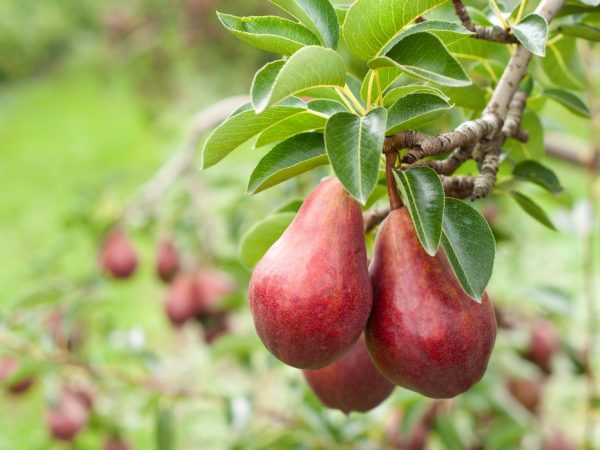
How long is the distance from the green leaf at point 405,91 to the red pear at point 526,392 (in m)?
1.15

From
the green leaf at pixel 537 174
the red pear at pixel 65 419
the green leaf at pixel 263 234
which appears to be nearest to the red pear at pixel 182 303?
the red pear at pixel 65 419

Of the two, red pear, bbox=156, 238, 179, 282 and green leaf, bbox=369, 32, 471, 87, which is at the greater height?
green leaf, bbox=369, 32, 471, 87

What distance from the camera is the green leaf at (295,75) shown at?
0.47 m

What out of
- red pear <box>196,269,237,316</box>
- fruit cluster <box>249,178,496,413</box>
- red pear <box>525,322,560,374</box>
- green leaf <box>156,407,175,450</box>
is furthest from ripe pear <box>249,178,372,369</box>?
red pear <box>196,269,237,316</box>

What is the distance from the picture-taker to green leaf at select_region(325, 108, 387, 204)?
0.49 meters

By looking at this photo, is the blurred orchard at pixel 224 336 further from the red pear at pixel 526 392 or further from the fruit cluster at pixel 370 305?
the fruit cluster at pixel 370 305

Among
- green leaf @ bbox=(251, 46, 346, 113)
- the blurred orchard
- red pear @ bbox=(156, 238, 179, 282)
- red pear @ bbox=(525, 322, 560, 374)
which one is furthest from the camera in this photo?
red pear @ bbox=(156, 238, 179, 282)

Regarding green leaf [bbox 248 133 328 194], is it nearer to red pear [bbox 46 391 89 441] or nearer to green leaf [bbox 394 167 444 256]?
green leaf [bbox 394 167 444 256]

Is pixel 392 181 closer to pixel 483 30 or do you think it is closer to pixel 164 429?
pixel 483 30

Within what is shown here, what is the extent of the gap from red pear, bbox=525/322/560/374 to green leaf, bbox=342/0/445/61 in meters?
1.06

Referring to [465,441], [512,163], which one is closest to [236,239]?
[465,441]

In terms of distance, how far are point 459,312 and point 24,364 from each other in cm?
100

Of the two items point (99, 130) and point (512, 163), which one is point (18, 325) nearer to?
point (512, 163)

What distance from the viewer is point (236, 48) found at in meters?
4.54
